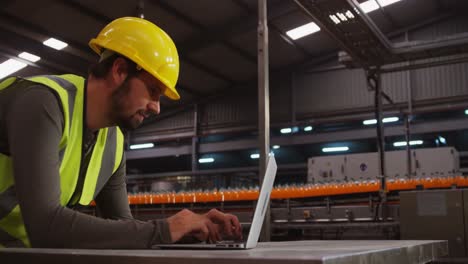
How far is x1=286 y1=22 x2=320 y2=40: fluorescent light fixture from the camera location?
34.9ft

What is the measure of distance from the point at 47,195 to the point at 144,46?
0.59 m

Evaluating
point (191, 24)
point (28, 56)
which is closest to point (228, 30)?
point (191, 24)

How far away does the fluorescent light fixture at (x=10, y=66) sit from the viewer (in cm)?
932

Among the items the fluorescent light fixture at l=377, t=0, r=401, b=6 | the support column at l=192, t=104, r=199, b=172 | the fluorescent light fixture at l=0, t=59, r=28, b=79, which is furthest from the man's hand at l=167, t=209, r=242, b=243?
the support column at l=192, t=104, r=199, b=172

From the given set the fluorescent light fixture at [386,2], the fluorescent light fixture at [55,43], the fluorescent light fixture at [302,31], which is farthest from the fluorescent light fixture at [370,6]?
the fluorescent light fixture at [55,43]

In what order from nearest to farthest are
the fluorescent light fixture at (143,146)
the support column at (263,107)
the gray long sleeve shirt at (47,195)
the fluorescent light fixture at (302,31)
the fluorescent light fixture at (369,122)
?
the gray long sleeve shirt at (47,195), the support column at (263,107), the fluorescent light fixture at (302,31), the fluorescent light fixture at (369,122), the fluorescent light fixture at (143,146)

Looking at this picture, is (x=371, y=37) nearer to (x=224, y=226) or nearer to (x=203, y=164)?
(x=224, y=226)

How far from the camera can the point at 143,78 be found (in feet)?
5.06

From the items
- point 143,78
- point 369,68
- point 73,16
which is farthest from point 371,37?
point 73,16

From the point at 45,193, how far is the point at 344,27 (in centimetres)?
431

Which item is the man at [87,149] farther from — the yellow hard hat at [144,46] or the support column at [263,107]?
the support column at [263,107]

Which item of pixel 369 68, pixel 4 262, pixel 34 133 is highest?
pixel 369 68

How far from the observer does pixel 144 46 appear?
1.54 m

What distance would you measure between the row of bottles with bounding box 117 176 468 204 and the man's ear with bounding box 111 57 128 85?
15.3 ft
